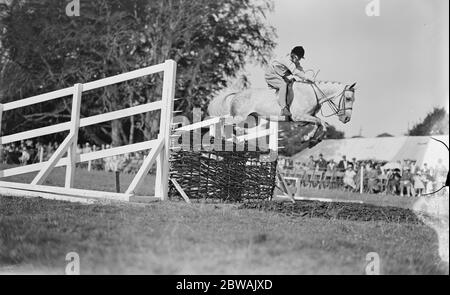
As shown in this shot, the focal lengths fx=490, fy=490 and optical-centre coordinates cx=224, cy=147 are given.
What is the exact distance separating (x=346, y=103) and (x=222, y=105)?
206 centimetres

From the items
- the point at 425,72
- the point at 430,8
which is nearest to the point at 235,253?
the point at 425,72

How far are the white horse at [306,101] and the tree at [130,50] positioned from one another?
9.31m

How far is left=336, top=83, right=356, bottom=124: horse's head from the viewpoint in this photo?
21.6 ft

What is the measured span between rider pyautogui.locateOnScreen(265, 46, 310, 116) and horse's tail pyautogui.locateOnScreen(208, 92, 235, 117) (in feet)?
3.21

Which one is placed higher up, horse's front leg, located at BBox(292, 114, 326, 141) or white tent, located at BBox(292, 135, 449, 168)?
white tent, located at BBox(292, 135, 449, 168)

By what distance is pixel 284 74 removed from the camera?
6.64 meters

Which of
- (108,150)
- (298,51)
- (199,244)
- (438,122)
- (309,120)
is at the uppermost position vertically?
(298,51)

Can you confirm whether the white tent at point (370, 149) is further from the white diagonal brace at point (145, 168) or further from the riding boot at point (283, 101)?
the white diagonal brace at point (145, 168)

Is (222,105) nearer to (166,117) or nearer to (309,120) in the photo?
(309,120)

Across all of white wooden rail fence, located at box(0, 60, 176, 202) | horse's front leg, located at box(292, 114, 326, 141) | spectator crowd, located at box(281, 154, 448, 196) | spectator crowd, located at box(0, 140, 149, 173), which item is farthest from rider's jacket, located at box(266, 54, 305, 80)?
spectator crowd, located at box(0, 140, 149, 173)

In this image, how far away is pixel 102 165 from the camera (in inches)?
876

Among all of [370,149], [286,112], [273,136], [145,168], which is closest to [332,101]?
[286,112]

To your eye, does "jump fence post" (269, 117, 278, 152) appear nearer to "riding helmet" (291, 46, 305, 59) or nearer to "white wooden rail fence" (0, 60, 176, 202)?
"riding helmet" (291, 46, 305, 59)

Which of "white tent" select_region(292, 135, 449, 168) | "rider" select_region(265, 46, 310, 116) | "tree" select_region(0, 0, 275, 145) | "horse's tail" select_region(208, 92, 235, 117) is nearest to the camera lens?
"rider" select_region(265, 46, 310, 116)
